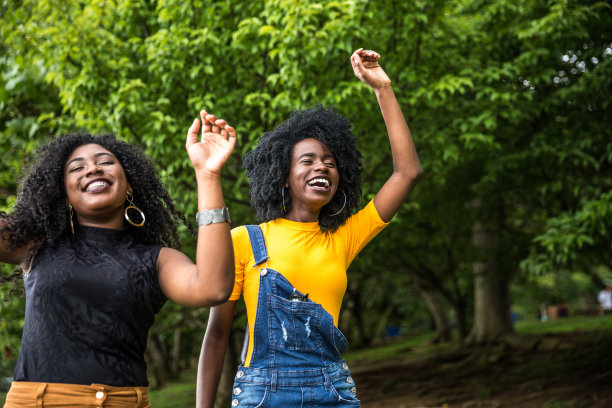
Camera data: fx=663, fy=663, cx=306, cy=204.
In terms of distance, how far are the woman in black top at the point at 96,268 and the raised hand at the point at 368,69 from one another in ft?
3.07

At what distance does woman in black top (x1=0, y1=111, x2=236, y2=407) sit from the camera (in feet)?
6.71

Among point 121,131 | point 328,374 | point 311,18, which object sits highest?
point 311,18

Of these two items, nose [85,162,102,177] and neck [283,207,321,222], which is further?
neck [283,207,321,222]

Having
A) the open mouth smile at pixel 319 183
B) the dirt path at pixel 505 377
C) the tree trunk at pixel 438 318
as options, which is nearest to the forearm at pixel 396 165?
the open mouth smile at pixel 319 183

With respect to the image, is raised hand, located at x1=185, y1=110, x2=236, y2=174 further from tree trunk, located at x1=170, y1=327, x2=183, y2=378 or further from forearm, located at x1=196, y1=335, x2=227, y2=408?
tree trunk, located at x1=170, y1=327, x2=183, y2=378

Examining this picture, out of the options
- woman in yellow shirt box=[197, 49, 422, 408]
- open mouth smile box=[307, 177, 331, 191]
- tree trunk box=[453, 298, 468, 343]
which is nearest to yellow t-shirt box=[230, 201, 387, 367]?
woman in yellow shirt box=[197, 49, 422, 408]

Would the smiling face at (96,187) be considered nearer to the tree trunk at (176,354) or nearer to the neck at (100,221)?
the neck at (100,221)

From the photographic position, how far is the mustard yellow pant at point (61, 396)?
2020 mm

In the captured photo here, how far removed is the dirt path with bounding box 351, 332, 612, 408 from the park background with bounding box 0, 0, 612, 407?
17.2 inches

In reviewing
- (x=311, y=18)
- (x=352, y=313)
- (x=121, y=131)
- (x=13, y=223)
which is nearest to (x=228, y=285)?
(x=13, y=223)

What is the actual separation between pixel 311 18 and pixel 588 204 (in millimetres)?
3219

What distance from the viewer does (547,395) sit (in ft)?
28.5

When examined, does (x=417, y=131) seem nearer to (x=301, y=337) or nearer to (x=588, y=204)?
(x=588, y=204)

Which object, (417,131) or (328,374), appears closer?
(328,374)
